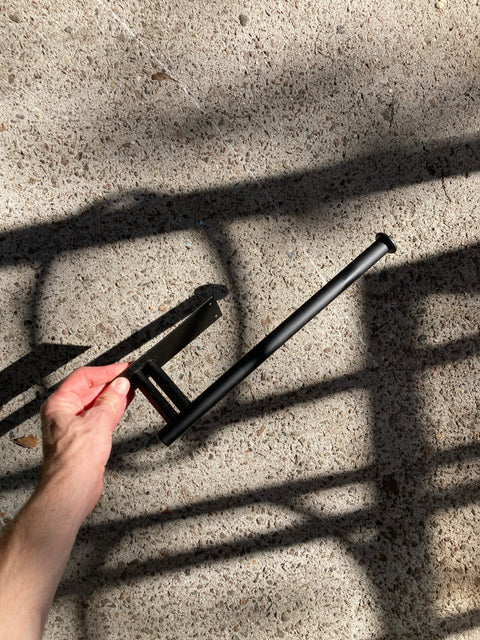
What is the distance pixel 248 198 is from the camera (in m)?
1.99

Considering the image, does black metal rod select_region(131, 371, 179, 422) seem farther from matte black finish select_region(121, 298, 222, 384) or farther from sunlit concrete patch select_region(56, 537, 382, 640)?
sunlit concrete patch select_region(56, 537, 382, 640)

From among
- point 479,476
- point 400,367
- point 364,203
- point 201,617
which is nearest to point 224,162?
point 364,203

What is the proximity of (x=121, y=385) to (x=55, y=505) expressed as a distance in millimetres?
389

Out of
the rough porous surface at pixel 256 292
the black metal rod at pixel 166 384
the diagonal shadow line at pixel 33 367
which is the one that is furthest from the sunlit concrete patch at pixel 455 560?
the diagonal shadow line at pixel 33 367

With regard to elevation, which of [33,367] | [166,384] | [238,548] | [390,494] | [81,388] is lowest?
[390,494]

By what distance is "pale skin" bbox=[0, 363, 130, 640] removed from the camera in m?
1.36

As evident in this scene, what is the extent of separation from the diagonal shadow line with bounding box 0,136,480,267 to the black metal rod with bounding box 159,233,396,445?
18.2 inches

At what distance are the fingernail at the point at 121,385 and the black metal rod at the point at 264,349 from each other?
0.21m

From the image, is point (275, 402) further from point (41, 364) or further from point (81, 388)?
point (41, 364)

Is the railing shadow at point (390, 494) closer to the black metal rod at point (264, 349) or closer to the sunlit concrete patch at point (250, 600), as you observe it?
the sunlit concrete patch at point (250, 600)

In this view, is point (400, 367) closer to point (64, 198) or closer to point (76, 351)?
point (76, 351)

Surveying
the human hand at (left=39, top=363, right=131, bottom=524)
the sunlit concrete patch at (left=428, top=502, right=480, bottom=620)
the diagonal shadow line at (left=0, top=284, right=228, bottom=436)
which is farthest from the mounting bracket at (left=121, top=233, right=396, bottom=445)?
the sunlit concrete patch at (left=428, top=502, right=480, bottom=620)

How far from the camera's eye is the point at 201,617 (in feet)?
6.22

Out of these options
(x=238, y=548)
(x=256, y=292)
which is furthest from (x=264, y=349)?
(x=238, y=548)
